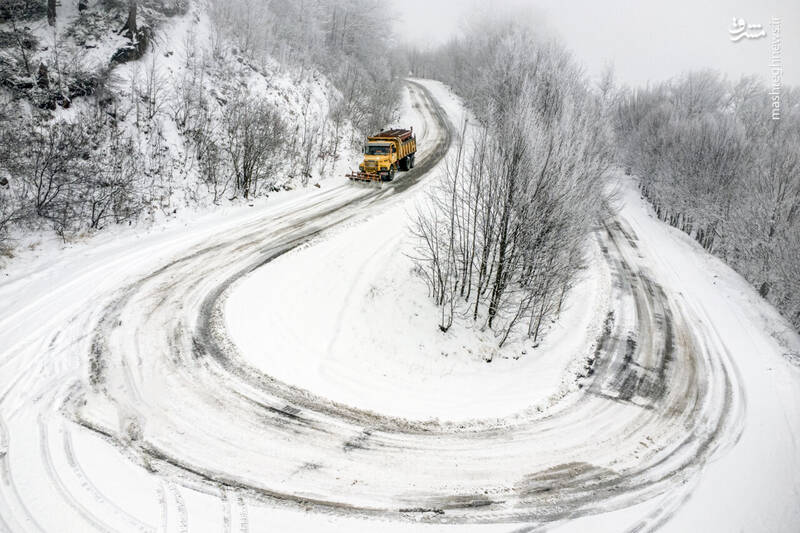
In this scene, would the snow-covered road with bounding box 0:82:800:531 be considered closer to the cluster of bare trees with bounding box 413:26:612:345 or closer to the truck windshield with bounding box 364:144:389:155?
the cluster of bare trees with bounding box 413:26:612:345

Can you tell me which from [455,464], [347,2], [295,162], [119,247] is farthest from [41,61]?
[347,2]

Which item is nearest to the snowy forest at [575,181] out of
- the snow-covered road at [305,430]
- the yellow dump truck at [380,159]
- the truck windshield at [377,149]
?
the snow-covered road at [305,430]

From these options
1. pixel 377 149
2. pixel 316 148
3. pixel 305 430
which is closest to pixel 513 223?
pixel 305 430

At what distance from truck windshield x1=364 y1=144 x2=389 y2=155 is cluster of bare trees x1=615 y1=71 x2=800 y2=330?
22.6 metres

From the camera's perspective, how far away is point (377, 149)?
81.9 ft

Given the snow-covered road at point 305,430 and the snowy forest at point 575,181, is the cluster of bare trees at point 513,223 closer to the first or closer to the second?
the snowy forest at point 575,181

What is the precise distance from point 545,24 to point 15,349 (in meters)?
77.8

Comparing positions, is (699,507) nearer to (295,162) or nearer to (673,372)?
(673,372)

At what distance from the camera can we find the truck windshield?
81.7 ft

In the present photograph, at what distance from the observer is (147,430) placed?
7172 mm

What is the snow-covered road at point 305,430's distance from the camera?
6.17 metres

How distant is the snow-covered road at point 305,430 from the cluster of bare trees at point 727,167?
39.1ft

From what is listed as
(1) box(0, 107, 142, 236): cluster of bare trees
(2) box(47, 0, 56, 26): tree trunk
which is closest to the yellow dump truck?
(1) box(0, 107, 142, 236): cluster of bare trees

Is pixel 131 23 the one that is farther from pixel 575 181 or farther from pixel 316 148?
pixel 575 181
